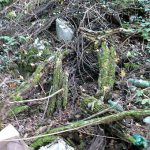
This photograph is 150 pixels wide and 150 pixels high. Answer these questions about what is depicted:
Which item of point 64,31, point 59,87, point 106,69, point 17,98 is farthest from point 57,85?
point 64,31

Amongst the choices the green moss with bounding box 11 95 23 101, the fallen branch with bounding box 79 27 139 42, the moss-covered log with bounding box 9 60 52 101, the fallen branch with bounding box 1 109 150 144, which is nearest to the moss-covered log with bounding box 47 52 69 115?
the moss-covered log with bounding box 9 60 52 101

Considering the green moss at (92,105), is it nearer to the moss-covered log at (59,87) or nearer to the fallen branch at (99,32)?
the moss-covered log at (59,87)

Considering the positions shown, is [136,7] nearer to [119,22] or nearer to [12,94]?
[119,22]

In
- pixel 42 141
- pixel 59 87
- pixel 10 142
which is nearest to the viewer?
pixel 10 142

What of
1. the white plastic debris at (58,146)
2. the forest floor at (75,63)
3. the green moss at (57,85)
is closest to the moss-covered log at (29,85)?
the forest floor at (75,63)

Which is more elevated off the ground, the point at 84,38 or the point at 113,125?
the point at 84,38

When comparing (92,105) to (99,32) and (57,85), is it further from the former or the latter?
(99,32)

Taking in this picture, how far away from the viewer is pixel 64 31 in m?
4.60

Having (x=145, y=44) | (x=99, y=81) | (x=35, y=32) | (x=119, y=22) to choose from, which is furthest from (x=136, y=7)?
(x=99, y=81)

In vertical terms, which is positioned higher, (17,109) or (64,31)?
(64,31)

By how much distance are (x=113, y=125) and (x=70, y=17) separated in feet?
8.29

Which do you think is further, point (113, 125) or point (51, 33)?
point (51, 33)

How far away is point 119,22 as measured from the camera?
4.79 m

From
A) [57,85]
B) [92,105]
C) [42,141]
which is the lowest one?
[42,141]
